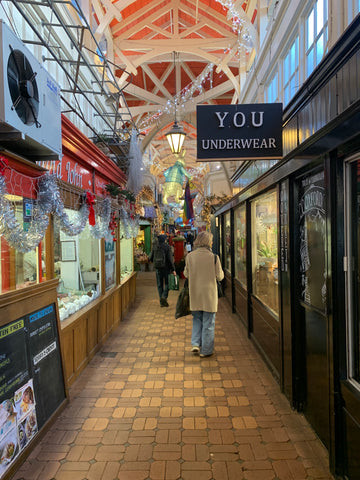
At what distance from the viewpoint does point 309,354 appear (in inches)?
126

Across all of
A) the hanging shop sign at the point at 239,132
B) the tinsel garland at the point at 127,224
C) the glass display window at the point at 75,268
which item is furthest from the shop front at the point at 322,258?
the tinsel garland at the point at 127,224

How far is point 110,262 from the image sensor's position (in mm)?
7039

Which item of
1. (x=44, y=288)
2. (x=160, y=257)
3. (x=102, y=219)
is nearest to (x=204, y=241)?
(x=102, y=219)

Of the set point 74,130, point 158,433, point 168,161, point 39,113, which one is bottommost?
point 158,433

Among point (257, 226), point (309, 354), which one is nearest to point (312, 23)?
point (257, 226)

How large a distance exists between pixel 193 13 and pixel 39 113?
994 centimetres

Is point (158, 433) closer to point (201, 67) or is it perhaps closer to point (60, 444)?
point (60, 444)

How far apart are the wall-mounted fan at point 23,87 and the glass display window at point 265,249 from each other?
310 centimetres

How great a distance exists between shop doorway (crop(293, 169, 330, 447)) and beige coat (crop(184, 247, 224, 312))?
67.0 inches

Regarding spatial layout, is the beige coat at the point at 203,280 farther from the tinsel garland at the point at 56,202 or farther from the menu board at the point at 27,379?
the menu board at the point at 27,379

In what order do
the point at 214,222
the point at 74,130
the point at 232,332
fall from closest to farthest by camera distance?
the point at 74,130 → the point at 232,332 → the point at 214,222

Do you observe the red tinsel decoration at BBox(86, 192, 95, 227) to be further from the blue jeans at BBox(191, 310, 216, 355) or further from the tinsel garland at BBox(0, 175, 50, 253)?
the blue jeans at BBox(191, 310, 216, 355)

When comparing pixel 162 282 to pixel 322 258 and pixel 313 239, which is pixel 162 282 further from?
pixel 322 258

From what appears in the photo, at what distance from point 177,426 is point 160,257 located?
565 cm
